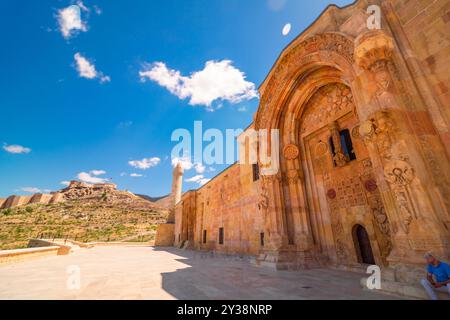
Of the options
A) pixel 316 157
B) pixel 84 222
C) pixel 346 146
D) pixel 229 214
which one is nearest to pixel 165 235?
pixel 229 214

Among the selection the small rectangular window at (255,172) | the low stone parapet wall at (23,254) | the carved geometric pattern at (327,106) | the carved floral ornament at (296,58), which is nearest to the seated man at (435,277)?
the carved floral ornament at (296,58)

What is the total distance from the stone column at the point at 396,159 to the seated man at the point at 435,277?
1.15 ft

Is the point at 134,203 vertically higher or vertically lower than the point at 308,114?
higher

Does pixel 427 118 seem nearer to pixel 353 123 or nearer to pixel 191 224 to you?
pixel 353 123

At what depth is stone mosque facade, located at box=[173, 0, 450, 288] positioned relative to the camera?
3760 mm

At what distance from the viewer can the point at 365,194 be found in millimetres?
6410

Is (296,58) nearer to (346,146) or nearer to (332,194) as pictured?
(346,146)

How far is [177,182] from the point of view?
115 feet

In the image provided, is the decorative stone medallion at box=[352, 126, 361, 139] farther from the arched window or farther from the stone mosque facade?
the arched window

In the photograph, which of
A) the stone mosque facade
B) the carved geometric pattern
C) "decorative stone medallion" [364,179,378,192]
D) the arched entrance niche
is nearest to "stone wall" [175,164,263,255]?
the stone mosque facade

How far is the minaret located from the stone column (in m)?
32.5

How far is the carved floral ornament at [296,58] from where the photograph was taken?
18.9 feet
